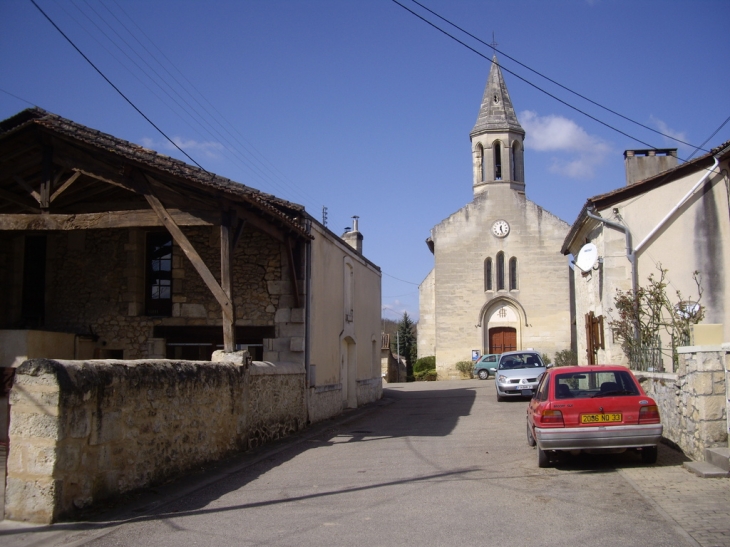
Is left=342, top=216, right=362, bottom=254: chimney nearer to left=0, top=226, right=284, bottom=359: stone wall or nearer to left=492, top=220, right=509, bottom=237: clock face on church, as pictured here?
left=0, top=226, right=284, bottom=359: stone wall

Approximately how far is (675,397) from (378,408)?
11673 millimetres

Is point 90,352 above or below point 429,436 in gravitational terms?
above

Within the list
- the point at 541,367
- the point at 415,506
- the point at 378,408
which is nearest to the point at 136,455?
the point at 415,506

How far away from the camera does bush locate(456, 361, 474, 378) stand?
40469 mm

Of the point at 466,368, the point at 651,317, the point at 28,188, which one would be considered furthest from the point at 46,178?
the point at 466,368

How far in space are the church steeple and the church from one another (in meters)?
0.07

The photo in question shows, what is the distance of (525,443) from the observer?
12.1m

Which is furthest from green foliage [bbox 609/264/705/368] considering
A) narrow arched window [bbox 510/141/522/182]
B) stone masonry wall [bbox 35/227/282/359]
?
→ narrow arched window [bbox 510/141/522/182]

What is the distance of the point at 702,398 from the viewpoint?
8773 mm

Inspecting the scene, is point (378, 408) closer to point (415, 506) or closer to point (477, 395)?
point (477, 395)

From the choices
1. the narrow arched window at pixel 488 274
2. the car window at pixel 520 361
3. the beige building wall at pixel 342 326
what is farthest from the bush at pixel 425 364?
the car window at pixel 520 361

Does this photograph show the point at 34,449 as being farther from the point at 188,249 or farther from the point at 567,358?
the point at 567,358

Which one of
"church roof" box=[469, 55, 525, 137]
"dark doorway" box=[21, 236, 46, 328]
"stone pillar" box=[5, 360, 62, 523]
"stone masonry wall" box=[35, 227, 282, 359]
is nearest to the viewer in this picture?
"stone pillar" box=[5, 360, 62, 523]

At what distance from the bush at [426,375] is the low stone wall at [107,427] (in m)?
30.9
